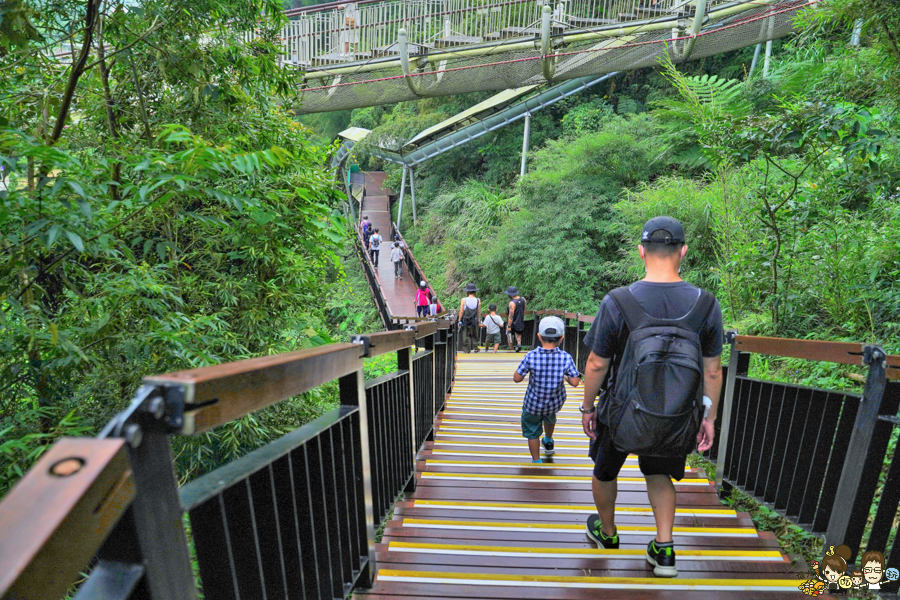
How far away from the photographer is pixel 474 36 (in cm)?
1413

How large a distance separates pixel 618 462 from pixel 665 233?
3.51 ft

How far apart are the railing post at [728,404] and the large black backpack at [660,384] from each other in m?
1.21

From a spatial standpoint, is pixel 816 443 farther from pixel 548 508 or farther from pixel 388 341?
pixel 388 341

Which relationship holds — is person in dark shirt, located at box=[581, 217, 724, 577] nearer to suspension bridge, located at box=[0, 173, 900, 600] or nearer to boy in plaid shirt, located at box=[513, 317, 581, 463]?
suspension bridge, located at box=[0, 173, 900, 600]

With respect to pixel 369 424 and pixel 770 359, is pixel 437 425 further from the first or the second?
pixel 770 359

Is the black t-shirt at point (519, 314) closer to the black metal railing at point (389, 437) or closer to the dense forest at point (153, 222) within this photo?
the dense forest at point (153, 222)

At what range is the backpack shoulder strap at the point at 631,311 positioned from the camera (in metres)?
2.45

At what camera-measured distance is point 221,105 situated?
4477mm

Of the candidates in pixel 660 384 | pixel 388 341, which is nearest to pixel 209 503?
pixel 388 341

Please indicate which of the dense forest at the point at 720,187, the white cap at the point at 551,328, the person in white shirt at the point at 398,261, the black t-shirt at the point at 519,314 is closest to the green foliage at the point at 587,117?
the dense forest at the point at 720,187

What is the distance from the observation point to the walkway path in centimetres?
1977

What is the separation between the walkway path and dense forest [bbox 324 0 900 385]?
1247 mm

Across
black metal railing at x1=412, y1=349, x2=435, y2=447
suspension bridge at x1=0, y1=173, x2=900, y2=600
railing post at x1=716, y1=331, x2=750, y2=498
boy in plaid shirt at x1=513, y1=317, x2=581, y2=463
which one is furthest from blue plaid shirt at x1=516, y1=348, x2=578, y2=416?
railing post at x1=716, y1=331, x2=750, y2=498

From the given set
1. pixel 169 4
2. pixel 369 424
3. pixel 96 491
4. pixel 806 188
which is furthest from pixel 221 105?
pixel 806 188
